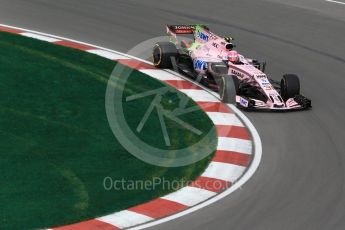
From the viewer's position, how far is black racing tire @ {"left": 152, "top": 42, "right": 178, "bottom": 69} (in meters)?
19.1

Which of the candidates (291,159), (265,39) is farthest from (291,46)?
(291,159)

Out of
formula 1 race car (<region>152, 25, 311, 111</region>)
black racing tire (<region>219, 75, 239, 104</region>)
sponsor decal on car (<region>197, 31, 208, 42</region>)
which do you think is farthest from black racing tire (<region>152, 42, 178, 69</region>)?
black racing tire (<region>219, 75, 239, 104</region>)

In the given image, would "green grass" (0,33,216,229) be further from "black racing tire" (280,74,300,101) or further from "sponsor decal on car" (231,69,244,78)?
"black racing tire" (280,74,300,101)

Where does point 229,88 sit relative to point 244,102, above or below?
above

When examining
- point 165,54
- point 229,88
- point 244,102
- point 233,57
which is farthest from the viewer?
point 165,54

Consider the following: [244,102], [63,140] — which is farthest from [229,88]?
[63,140]

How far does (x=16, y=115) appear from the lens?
15914 millimetres

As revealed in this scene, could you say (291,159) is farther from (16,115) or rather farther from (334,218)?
(16,115)

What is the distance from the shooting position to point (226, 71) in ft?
58.9

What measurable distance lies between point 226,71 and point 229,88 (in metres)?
0.81
